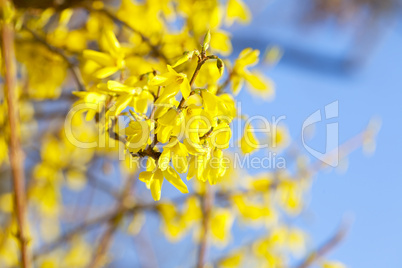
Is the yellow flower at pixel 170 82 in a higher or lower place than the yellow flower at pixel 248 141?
higher

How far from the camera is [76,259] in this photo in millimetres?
1981

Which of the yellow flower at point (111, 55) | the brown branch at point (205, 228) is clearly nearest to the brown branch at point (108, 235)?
the brown branch at point (205, 228)

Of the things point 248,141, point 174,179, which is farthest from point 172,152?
point 248,141

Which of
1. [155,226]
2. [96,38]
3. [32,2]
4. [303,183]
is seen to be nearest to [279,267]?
[303,183]

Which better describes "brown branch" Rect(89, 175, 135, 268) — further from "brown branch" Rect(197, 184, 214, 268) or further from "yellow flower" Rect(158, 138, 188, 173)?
"yellow flower" Rect(158, 138, 188, 173)

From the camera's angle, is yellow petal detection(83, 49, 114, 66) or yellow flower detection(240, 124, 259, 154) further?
yellow petal detection(83, 49, 114, 66)

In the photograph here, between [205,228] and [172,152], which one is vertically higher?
[172,152]

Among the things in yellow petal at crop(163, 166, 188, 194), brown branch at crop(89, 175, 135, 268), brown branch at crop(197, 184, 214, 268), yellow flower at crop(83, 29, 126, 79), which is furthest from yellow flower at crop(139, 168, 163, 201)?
brown branch at crop(89, 175, 135, 268)

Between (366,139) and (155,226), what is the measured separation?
7.55ft

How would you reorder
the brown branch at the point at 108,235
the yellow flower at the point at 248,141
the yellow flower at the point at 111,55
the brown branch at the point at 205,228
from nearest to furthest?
the yellow flower at the point at 248,141
the yellow flower at the point at 111,55
the brown branch at the point at 205,228
the brown branch at the point at 108,235

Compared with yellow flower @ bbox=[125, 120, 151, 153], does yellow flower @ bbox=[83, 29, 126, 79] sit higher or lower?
higher

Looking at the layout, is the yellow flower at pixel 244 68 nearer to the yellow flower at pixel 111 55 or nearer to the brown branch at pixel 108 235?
the yellow flower at pixel 111 55

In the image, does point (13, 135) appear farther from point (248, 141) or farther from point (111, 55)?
point (248, 141)

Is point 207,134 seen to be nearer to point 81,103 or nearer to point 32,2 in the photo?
point 81,103
